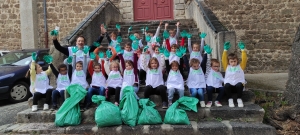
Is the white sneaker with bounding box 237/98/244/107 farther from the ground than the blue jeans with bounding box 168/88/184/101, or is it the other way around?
the blue jeans with bounding box 168/88/184/101

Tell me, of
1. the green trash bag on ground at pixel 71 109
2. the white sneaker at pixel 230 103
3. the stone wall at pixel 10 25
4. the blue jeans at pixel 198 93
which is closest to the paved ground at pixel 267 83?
the white sneaker at pixel 230 103

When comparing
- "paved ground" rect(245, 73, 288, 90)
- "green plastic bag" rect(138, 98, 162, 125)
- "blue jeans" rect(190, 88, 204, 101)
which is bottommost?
"green plastic bag" rect(138, 98, 162, 125)

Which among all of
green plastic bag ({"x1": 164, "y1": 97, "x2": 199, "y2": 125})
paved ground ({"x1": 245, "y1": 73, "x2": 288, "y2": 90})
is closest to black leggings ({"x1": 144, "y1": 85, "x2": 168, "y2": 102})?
green plastic bag ({"x1": 164, "y1": 97, "x2": 199, "y2": 125})

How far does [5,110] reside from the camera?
6.38 meters

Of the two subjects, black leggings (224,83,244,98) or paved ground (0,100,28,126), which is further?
paved ground (0,100,28,126)

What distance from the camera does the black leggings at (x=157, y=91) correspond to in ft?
16.1

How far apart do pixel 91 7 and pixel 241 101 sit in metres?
9.06

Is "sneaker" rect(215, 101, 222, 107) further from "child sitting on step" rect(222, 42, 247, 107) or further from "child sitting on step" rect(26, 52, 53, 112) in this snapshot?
"child sitting on step" rect(26, 52, 53, 112)

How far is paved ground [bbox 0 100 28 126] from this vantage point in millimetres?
5627

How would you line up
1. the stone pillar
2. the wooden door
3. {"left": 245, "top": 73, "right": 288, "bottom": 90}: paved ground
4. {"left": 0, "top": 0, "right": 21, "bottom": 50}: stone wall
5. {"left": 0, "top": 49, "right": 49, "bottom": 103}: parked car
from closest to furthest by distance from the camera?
{"left": 245, "top": 73, "right": 288, "bottom": 90}: paved ground, {"left": 0, "top": 49, "right": 49, "bottom": 103}: parked car, the wooden door, the stone pillar, {"left": 0, "top": 0, "right": 21, "bottom": 50}: stone wall

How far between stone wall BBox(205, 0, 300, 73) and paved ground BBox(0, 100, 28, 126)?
8345mm

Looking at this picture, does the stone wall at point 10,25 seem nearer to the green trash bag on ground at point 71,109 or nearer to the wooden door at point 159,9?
the wooden door at point 159,9

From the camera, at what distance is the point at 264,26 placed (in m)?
11.3

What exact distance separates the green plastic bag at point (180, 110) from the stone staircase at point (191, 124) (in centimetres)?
9
